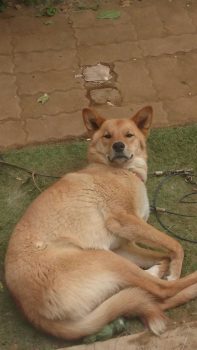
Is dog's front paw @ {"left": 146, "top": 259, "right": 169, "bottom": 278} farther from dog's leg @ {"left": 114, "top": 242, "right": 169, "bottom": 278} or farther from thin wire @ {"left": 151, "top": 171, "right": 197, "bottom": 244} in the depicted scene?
thin wire @ {"left": 151, "top": 171, "right": 197, "bottom": 244}

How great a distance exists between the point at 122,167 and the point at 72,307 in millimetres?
1337

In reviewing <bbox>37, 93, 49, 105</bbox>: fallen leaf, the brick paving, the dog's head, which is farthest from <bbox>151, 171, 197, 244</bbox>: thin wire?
<bbox>37, 93, 49, 105</bbox>: fallen leaf

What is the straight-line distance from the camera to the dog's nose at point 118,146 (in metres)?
4.06

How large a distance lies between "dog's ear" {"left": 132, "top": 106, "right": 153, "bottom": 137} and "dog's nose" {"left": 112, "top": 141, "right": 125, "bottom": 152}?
288 millimetres

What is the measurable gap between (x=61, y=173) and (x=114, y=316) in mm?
1752

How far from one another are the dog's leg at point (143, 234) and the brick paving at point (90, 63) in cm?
157

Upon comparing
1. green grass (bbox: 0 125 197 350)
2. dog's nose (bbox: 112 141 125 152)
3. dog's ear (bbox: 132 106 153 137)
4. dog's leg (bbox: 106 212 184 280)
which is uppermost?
dog's ear (bbox: 132 106 153 137)

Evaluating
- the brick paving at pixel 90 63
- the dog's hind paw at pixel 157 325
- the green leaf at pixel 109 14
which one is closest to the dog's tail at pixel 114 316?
the dog's hind paw at pixel 157 325

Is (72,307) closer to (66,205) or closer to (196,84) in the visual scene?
(66,205)

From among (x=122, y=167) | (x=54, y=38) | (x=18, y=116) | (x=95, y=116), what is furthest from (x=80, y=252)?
(x=54, y=38)

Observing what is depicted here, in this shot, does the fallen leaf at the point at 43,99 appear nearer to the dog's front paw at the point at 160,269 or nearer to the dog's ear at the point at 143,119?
the dog's ear at the point at 143,119

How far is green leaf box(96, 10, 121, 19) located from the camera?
21.9 feet

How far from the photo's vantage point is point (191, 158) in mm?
4797

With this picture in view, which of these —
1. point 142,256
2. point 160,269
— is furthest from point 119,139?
point 160,269
